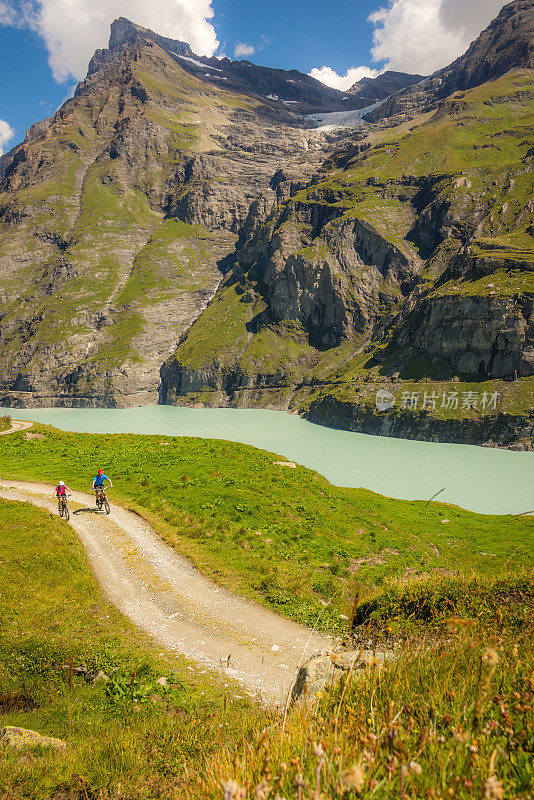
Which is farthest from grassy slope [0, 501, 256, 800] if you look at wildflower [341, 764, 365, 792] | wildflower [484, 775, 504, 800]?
wildflower [484, 775, 504, 800]

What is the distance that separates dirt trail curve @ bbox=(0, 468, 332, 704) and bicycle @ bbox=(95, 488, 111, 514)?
2635 millimetres

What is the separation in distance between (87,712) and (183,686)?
2.06m

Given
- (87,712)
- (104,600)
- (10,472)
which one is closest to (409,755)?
(87,712)

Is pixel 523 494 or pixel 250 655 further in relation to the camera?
pixel 523 494

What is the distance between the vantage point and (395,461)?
344 ft

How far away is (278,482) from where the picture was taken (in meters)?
26.1

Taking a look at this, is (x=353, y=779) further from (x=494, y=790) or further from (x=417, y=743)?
(x=417, y=743)

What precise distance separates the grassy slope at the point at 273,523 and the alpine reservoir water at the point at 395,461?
1670 inches

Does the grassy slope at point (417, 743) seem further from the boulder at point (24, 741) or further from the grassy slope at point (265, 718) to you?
the boulder at point (24, 741)

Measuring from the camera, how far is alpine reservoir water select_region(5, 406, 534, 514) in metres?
75.0

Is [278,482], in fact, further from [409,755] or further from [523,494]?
[523,494]

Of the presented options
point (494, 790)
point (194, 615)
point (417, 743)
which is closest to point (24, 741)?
point (417, 743)

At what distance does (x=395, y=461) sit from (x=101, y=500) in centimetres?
9462

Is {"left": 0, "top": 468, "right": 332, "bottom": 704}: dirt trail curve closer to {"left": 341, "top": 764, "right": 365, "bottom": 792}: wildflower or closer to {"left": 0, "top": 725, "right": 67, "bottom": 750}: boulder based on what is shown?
{"left": 0, "top": 725, "right": 67, "bottom": 750}: boulder
